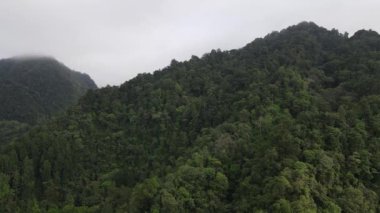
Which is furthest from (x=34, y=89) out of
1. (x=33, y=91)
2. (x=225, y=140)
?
(x=225, y=140)

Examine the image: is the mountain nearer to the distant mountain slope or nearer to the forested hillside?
the forested hillside

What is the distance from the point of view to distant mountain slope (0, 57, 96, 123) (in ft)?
384

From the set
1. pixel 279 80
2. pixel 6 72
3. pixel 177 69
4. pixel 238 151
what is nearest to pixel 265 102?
pixel 279 80

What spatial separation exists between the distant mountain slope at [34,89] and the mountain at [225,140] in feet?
140

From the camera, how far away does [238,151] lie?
55312 mm

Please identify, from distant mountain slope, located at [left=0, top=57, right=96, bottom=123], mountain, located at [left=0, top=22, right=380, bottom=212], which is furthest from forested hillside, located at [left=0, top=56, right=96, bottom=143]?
mountain, located at [left=0, top=22, right=380, bottom=212]

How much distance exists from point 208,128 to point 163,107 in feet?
37.2

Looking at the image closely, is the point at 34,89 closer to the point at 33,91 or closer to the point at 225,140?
the point at 33,91

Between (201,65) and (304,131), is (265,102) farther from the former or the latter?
(201,65)

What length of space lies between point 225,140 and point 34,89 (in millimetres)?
84299

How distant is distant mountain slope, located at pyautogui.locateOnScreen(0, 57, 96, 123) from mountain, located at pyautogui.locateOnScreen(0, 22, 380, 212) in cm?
4262

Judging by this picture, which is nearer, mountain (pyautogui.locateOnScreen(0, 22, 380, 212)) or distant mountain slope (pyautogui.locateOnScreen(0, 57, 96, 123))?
mountain (pyautogui.locateOnScreen(0, 22, 380, 212))

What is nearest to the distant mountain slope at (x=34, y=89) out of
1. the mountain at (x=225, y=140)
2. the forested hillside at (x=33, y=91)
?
the forested hillside at (x=33, y=91)

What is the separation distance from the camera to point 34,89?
426 ft
